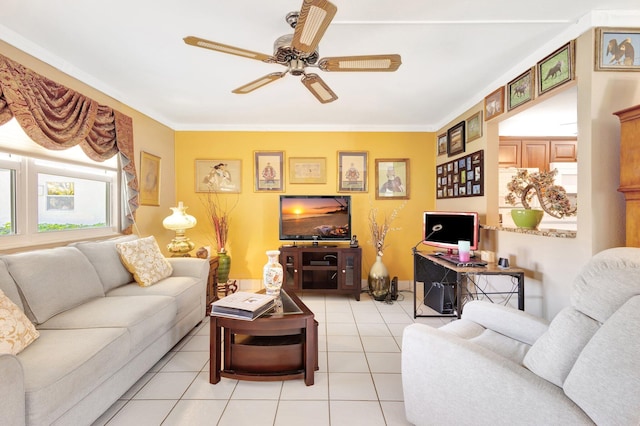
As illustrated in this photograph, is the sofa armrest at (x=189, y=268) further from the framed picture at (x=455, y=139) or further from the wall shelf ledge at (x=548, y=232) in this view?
the framed picture at (x=455, y=139)

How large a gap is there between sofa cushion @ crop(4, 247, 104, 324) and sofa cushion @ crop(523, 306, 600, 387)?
8.66 ft

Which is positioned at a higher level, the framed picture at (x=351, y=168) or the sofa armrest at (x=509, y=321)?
the framed picture at (x=351, y=168)

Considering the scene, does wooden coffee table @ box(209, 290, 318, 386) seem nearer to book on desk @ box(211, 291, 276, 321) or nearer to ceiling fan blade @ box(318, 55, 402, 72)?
book on desk @ box(211, 291, 276, 321)

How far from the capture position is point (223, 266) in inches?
151

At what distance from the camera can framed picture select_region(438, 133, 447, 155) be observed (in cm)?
390

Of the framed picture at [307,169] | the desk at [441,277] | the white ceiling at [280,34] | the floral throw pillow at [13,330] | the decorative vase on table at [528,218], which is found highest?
the white ceiling at [280,34]

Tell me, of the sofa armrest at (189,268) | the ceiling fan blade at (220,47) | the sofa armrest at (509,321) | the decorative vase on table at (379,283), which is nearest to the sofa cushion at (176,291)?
the sofa armrest at (189,268)

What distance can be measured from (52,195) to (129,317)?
1541 mm

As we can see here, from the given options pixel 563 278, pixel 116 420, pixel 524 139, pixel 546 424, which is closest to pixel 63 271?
pixel 116 420

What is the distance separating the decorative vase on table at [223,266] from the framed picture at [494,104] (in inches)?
135

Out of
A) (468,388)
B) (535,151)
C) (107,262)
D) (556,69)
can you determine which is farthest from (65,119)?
(535,151)

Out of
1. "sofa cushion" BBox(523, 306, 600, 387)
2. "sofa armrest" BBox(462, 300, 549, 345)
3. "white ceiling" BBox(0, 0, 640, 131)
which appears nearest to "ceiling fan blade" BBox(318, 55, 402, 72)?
"white ceiling" BBox(0, 0, 640, 131)

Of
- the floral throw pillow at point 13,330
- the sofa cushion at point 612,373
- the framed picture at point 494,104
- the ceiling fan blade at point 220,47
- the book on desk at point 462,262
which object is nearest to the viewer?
the sofa cushion at point 612,373

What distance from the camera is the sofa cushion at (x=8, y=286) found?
5.54 feet
